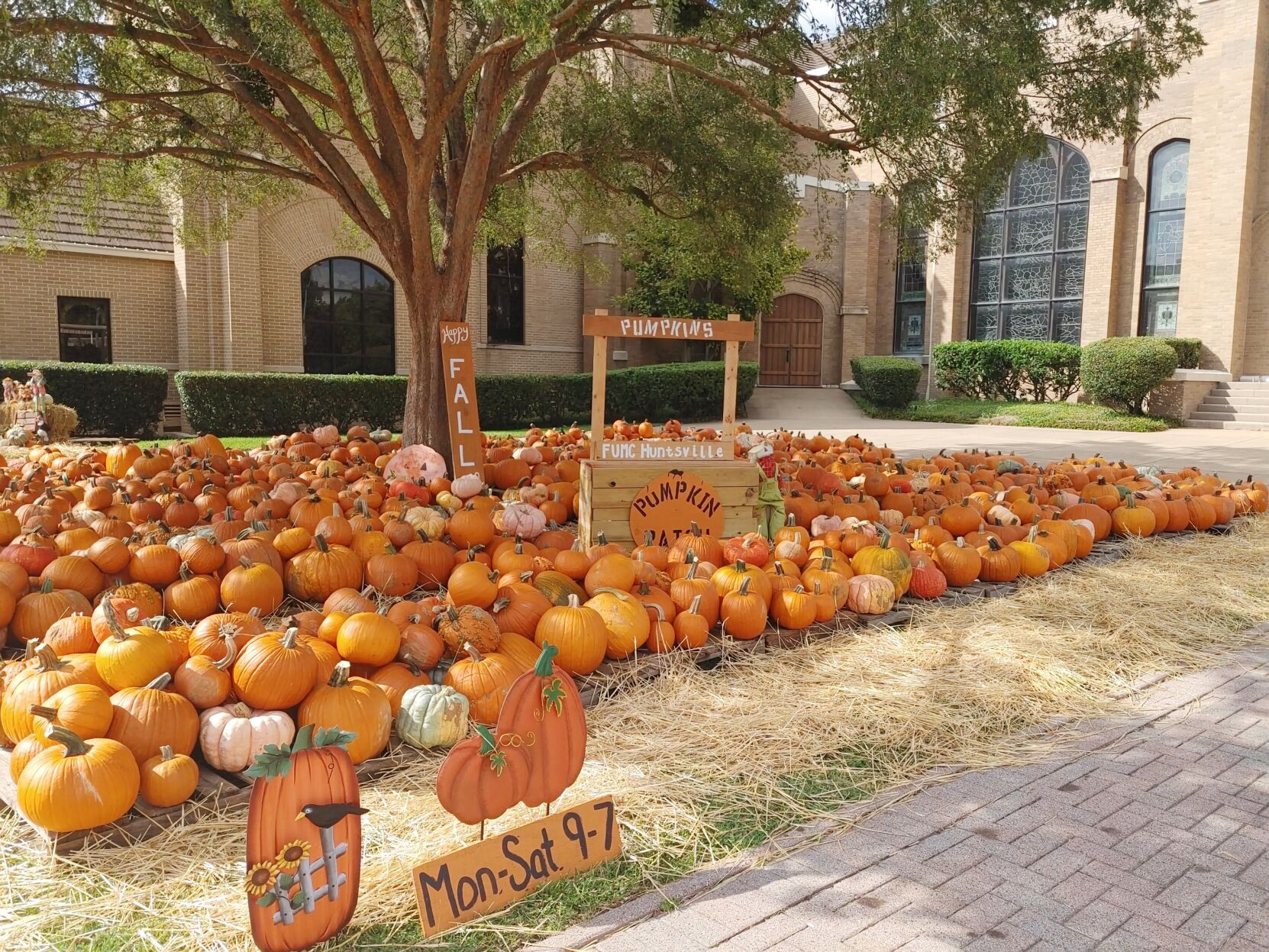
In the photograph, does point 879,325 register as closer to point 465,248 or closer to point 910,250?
point 910,250

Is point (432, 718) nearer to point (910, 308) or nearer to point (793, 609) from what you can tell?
point (793, 609)

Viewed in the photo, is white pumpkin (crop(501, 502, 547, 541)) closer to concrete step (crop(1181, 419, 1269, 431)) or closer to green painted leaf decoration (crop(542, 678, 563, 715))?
green painted leaf decoration (crop(542, 678, 563, 715))

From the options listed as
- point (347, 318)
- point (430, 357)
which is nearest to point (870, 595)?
point (430, 357)

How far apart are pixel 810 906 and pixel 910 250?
28.4 feet

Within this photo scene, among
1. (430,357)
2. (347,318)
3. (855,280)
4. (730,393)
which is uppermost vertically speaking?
(855,280)

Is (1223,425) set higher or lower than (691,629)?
higher

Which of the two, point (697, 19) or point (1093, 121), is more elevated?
point (697, 19)

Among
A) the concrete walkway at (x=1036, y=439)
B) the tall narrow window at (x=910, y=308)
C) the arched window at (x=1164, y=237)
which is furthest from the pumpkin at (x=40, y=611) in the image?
the tall narrow window at (x=910, y=308)

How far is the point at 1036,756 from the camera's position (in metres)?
3.30

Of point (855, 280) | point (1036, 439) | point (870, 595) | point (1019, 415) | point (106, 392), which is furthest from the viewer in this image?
point (855, 280)

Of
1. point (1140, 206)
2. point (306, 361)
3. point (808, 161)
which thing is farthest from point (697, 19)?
point (1140, 206)

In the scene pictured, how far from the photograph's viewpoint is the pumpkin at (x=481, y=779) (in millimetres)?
2303

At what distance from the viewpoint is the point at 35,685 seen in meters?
2.98

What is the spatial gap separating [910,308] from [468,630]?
27315 millimetres
